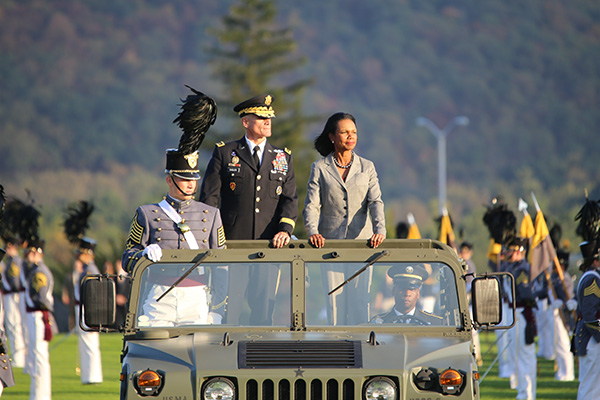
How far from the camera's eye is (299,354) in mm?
7012

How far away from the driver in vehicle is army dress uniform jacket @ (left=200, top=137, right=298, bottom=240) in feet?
7.39

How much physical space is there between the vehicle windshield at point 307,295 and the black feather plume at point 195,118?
153 centimetres

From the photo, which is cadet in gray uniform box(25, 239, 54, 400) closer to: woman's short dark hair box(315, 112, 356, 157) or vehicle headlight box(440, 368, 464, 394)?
woman's short dark hair box(315, 112, 356, 157)

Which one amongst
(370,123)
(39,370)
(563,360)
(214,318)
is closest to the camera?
(214,318)

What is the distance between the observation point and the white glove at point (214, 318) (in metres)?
7.88

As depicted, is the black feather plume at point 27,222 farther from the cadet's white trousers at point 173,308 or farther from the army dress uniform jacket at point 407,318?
the army dress uniform jacket at point 407,318

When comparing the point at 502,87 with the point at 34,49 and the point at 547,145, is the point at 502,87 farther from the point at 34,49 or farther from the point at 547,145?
the point at 34,49

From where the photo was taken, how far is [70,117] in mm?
169375

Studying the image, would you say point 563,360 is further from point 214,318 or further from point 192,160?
point 214,318

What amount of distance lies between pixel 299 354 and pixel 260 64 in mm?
59267

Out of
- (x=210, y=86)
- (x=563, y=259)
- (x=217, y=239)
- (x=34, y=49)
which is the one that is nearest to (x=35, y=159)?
(x=210, y=86)

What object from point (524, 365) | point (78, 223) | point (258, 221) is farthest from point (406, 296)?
point (78, 223)

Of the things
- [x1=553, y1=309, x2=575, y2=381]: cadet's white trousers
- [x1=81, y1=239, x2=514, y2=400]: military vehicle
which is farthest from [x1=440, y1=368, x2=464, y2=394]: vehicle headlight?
[x1=553, y1=309, x2=575, y2=381]: cadet's white trousers

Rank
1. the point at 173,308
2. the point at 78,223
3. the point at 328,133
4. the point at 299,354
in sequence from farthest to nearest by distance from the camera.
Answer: the point at 78,223, the point at 328,133, the point at 173,308, the point at 299,354
